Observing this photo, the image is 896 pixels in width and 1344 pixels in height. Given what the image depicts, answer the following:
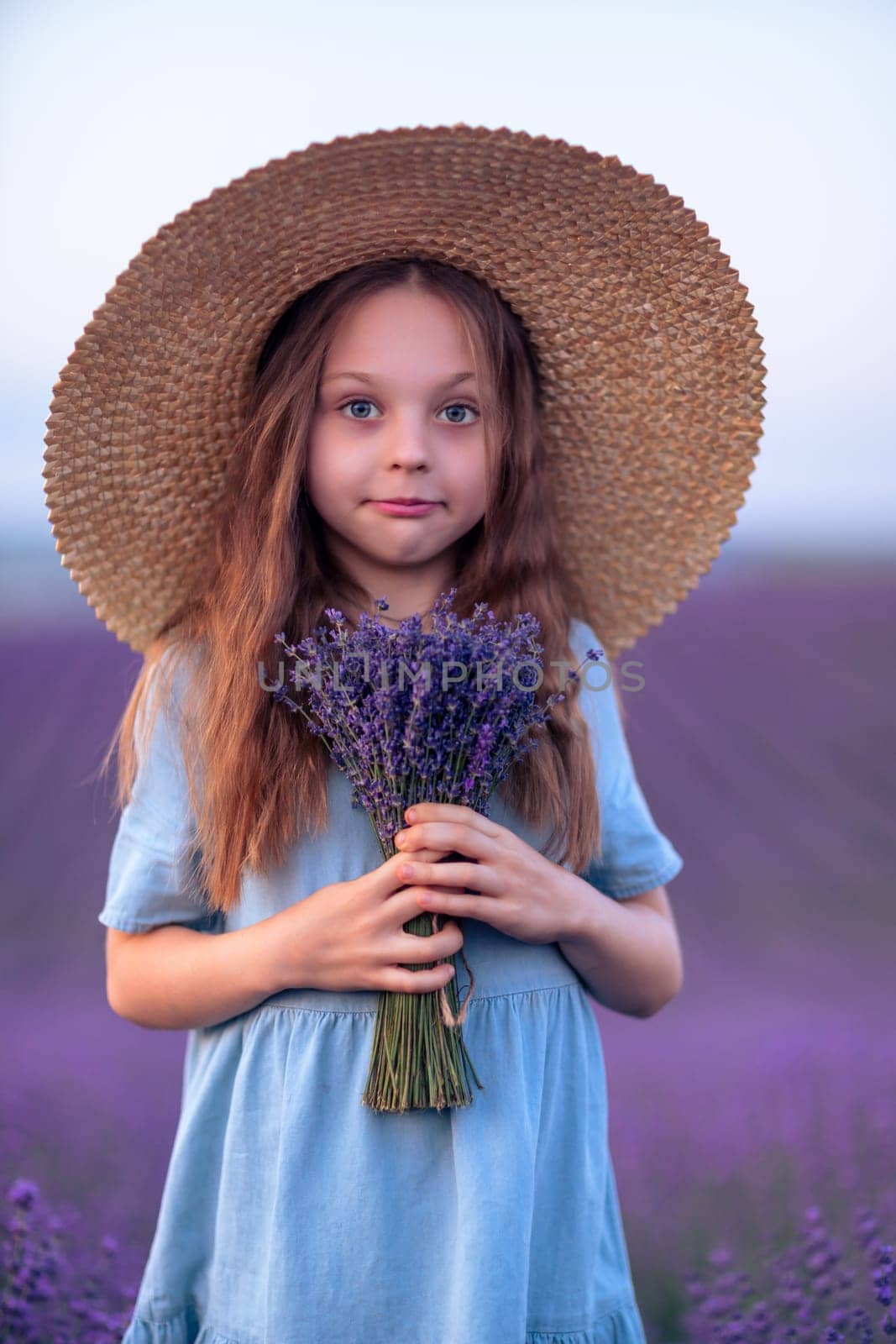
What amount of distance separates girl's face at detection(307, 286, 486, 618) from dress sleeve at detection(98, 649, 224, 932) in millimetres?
360

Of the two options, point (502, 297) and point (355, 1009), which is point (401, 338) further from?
point (355, 1009)

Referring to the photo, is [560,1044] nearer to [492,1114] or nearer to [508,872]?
[492,1114]

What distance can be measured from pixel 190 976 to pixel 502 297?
103 centimetres

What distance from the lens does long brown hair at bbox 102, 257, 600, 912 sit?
1.55m

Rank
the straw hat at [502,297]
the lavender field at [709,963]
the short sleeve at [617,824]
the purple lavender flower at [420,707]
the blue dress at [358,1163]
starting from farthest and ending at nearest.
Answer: the lavender field at [709,963]
the short sleeve at [617,824]
the straw hat at [502,297]
the blue dress at [358,1163]
the purple lavender flower at [420,707]

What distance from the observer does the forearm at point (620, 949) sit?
5.08 feet

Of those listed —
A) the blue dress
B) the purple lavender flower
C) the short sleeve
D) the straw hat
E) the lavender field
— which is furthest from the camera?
the lavender field

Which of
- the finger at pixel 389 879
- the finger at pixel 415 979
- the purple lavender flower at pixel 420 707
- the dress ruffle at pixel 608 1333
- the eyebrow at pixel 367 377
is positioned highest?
the eyebrow at pixel 367 377

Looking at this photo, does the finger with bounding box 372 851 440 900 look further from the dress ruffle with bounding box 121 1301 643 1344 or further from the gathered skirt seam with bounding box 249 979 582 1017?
the dress ruffle with bounding box 121 1301 643 1344

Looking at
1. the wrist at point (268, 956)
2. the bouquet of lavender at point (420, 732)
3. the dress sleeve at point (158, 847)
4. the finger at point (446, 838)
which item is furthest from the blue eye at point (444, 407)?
the wrist at point (268, 956)

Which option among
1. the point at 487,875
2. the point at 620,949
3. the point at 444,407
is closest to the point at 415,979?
the point at 487,875

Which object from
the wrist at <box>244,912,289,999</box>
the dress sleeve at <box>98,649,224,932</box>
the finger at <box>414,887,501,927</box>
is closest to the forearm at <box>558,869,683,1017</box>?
the finger at <box>414,887,501,927</box>

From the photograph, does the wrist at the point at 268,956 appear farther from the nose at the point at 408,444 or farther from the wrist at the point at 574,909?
the nose at the point at 408,444

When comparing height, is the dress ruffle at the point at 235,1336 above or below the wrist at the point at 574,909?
below
